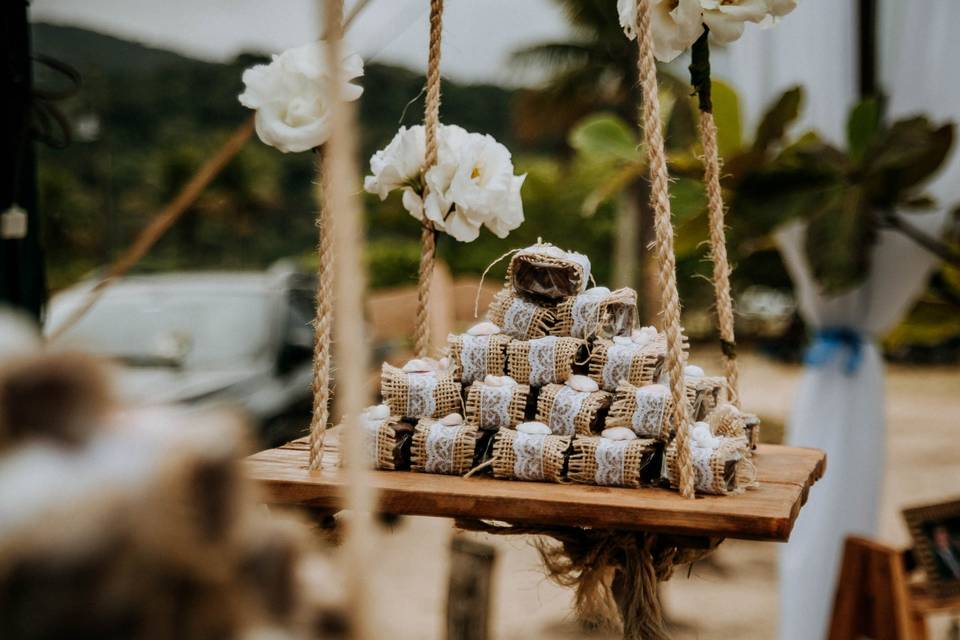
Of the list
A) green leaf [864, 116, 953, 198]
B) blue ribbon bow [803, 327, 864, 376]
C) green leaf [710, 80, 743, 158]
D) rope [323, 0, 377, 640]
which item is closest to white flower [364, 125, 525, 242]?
rope [323, 0, 377, 640]

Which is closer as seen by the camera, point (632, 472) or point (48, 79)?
point (632, 472)

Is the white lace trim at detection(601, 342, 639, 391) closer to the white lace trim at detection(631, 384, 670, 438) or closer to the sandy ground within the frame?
the white lace trim at detection(631, 384, 670, 438)

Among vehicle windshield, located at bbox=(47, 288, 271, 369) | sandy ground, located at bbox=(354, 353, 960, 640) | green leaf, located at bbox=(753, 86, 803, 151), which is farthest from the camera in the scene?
sandy ground, located at bbox=(354, 353, 960, 640)

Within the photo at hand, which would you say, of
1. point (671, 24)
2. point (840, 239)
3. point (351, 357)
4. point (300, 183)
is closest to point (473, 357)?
point (671, 24)

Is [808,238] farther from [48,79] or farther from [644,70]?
[48,79]

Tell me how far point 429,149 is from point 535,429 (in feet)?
1.71

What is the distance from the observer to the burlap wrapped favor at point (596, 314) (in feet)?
4.94

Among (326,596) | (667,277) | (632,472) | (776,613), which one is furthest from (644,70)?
(776,613)

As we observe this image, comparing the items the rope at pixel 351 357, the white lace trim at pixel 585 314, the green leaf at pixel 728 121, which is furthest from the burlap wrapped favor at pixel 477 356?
the green leaf at pixel 728 121

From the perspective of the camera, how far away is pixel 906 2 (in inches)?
135

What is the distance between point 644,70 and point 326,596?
942 mm

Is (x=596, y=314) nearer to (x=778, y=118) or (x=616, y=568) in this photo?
(x=616, y=568)

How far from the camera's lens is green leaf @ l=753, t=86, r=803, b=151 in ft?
9.45

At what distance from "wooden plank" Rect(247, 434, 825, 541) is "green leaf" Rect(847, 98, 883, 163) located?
2046 millimetres
